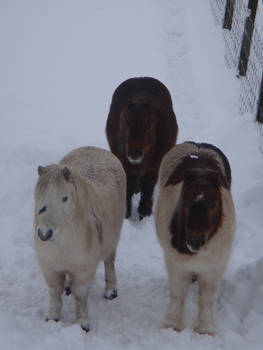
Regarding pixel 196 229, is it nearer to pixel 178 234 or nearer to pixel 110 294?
pixel 178 234

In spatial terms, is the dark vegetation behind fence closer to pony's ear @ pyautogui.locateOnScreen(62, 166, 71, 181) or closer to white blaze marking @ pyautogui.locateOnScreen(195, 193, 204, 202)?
white blaze marking @ pyautogui.locateOnScreen(195, 193, 204, 202)

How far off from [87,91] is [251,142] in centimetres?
331

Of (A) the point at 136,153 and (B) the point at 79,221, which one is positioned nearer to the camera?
(B) the point at 79,221

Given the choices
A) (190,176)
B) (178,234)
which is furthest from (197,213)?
(178,234)

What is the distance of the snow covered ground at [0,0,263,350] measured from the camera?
3734 mm

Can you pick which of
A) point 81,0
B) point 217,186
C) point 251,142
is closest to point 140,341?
point 217,186

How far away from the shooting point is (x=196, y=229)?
310 cm

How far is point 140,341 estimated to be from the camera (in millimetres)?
3553

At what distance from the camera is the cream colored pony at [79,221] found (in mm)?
3164

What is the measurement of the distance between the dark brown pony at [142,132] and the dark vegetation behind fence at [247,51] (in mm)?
1825

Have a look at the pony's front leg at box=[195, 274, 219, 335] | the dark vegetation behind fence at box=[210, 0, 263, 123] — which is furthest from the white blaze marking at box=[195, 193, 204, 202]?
the dark vegetation behind fence at box=[210, 0, 263, 123]

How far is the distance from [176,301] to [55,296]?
1.01 meters

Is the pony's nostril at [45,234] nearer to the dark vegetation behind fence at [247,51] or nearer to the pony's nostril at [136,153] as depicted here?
the pony's nostril at [136,153]

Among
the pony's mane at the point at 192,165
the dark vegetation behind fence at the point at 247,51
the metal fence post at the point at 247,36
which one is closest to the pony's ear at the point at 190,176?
the pony's mane at the point at 192,165
